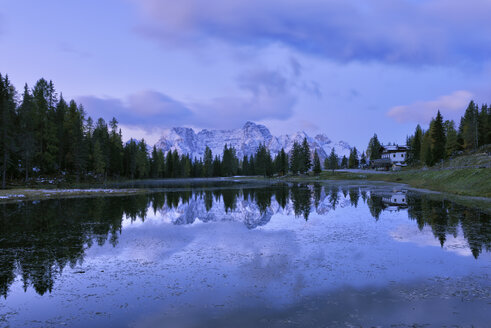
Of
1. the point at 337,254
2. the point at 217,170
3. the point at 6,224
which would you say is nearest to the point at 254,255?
the point at 337,254

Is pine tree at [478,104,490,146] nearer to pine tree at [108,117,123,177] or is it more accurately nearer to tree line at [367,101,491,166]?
tree line at [367,101,491,166]

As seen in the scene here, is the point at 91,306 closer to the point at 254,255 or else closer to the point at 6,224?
the point at 254,255

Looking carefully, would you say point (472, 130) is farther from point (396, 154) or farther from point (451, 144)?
point (396, 154)

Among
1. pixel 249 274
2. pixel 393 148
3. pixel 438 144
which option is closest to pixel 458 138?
pixel 438 144

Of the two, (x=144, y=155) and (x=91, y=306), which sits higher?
(x=144, y=155)

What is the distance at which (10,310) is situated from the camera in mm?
9781

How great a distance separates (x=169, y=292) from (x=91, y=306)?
258cm

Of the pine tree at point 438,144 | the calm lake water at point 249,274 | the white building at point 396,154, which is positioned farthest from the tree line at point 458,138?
the calm lake water at point 249,274

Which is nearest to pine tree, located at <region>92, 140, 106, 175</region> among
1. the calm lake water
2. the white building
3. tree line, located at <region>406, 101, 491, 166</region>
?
the calm lake water

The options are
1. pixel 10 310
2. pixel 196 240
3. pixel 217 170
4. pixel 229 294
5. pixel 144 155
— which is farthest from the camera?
pixel 217 170

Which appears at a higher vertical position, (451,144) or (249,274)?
(451,144)

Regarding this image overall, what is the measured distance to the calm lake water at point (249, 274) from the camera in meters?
9.10

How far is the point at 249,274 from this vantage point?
1283cm

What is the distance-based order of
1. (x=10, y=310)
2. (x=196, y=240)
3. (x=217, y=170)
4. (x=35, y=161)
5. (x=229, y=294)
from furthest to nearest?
(x=217, y=170) → (x=35, y=161) → (x=196, y=240) → (x=229, y=294) → (x=10, y=310)
